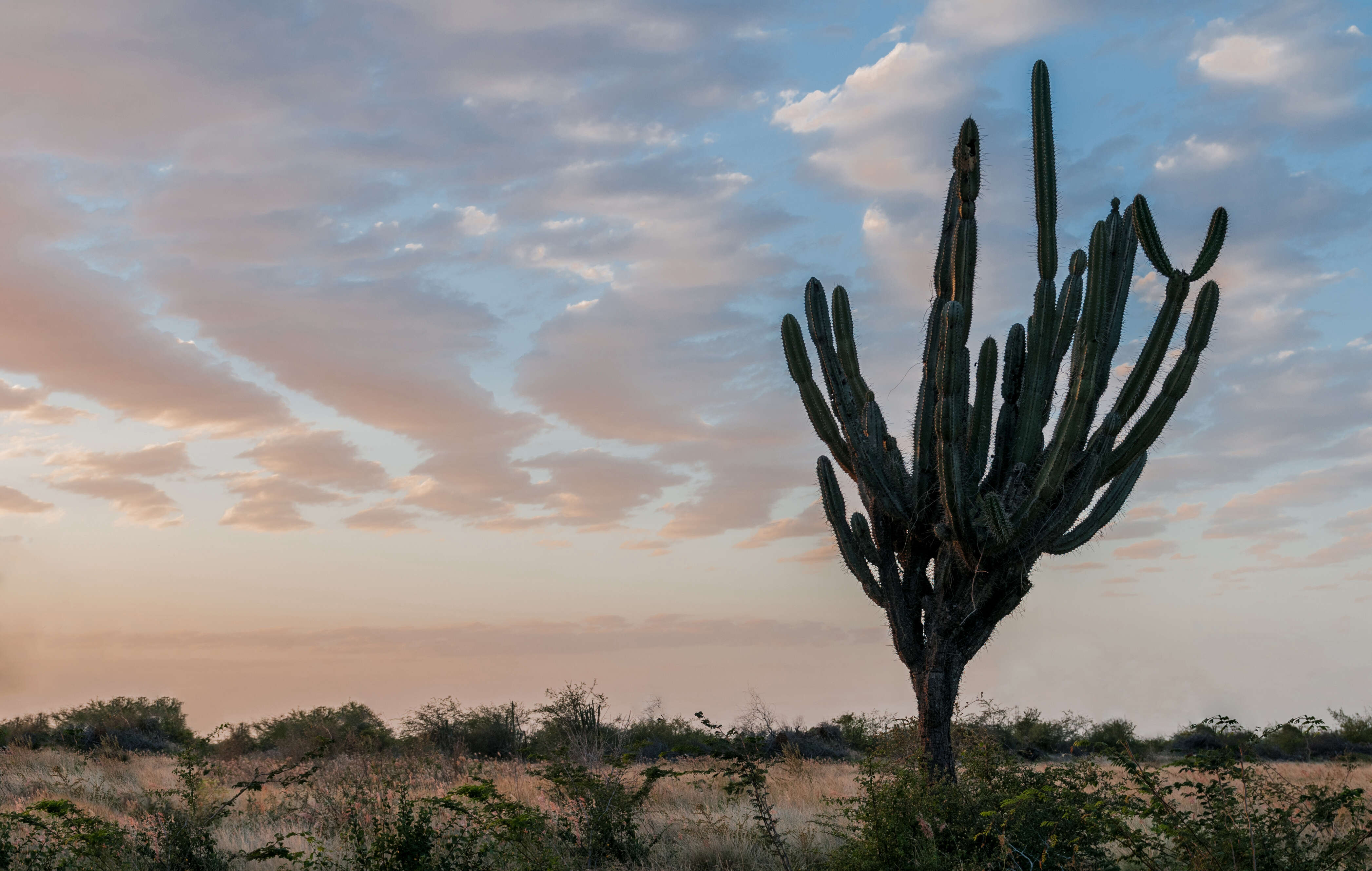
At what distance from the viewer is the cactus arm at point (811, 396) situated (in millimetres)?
11375

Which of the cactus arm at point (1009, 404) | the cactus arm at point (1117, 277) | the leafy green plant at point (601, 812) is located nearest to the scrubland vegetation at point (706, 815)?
the leafy green plant at point (601, 812)

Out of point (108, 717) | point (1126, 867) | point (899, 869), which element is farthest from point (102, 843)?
point (108, 717)

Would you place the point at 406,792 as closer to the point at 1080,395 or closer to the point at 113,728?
the point at 1080,395

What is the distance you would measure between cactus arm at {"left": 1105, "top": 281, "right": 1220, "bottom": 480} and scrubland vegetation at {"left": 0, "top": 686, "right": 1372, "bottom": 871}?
311cm

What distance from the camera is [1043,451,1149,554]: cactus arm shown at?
10.5m

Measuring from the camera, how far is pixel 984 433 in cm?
1067

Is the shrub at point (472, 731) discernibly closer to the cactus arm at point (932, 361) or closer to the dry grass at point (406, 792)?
the dry grass at point (406, 792)

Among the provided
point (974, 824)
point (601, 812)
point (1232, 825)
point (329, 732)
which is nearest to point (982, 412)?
point (974, 824)

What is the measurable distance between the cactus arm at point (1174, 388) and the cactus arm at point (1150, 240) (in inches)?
17.8

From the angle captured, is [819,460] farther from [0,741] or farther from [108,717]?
[0,741]

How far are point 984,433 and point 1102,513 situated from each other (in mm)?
1541

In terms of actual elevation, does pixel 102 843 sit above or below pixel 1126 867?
above

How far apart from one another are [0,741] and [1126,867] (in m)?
27.7

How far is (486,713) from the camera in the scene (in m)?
22.4
